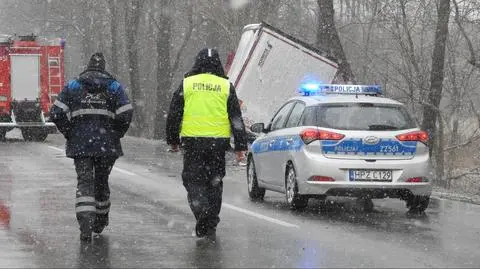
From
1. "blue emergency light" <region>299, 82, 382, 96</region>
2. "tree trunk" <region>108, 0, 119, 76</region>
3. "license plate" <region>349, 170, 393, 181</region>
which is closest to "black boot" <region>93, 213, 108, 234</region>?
"license plate" <region>349, 170, 393, 181</region>

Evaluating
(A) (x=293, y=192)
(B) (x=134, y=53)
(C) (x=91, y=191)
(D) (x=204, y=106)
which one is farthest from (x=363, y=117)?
(B) (x=134, y=53)

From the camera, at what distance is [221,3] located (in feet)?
129

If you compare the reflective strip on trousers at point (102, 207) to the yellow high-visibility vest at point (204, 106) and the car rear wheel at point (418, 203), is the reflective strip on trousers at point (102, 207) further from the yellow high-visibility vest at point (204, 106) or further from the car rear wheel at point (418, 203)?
the car rear wheel at point (418, 203)

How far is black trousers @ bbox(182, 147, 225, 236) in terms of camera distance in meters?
10.0

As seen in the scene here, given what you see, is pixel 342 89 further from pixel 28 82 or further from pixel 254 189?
pixel 28 82

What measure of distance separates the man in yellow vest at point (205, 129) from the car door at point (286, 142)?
2.62m

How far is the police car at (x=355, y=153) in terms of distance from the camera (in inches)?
482

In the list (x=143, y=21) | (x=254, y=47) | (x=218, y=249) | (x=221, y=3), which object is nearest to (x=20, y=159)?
(x=254, y=47)

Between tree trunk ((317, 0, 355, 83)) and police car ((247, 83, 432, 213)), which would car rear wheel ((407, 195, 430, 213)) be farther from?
tree trunk ((317, 0, 355, 83))

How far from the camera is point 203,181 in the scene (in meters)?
10.1

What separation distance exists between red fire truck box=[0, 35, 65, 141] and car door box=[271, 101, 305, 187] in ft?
58.3

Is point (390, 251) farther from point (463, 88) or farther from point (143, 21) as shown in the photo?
point (143, 21)

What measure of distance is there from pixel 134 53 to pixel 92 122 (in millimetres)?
33089

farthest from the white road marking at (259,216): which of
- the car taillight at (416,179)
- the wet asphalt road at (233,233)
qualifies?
the car taillight at (416,179)
